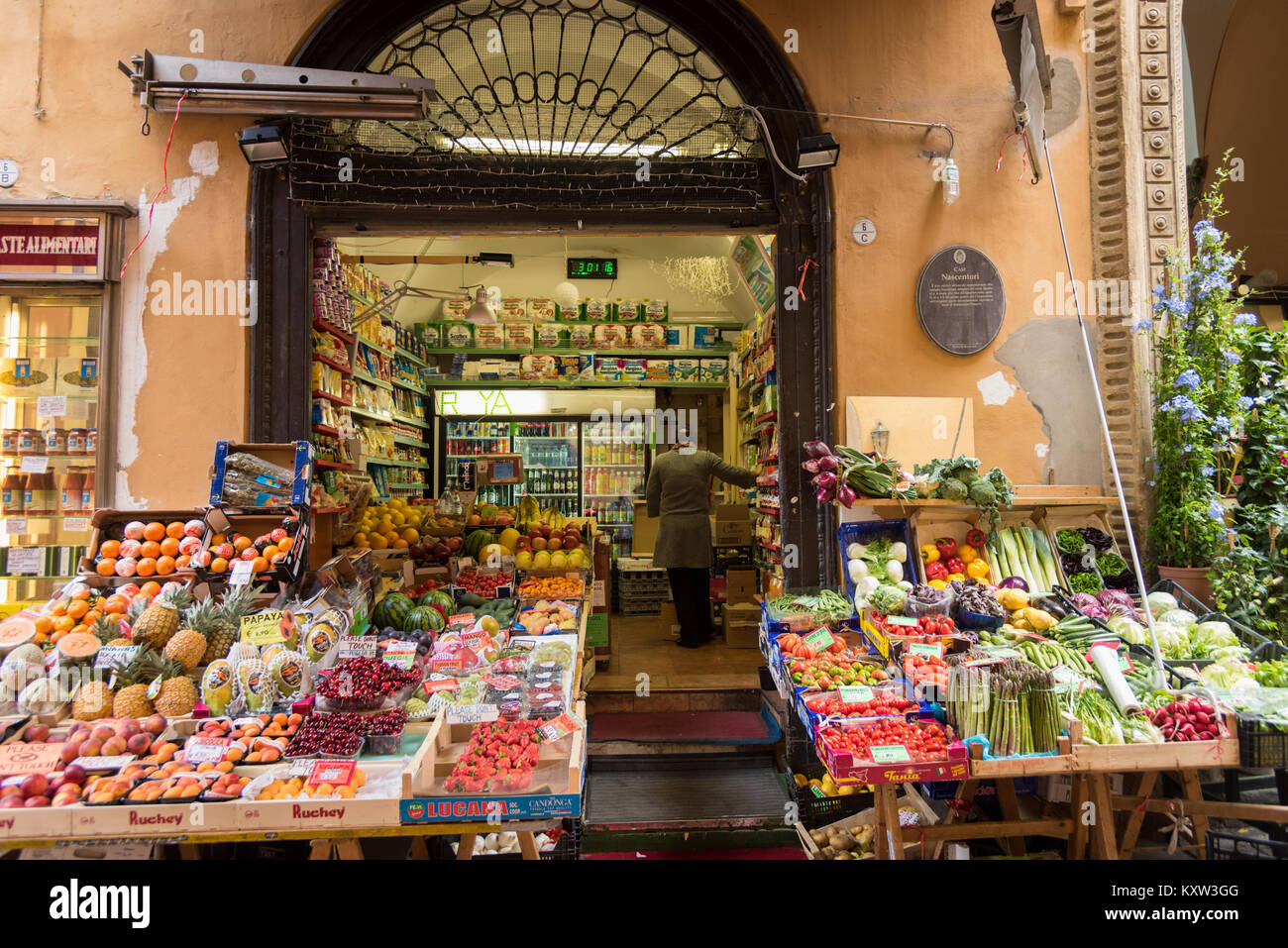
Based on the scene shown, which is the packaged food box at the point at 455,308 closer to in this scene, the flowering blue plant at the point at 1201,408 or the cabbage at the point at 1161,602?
the flowering blue plant at the point at 1201,408

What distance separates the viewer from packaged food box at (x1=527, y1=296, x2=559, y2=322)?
945cm

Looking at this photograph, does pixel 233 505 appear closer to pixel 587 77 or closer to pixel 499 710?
pixel 499 710

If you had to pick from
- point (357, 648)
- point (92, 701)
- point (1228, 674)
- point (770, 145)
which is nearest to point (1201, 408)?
point (1228, 674)

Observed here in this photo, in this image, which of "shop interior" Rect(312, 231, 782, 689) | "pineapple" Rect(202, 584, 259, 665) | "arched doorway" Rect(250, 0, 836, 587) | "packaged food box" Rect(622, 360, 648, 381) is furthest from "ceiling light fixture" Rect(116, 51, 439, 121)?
"packaged food box" Rect(622, 360, 648, 381)

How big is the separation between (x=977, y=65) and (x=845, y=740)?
13.4 feet

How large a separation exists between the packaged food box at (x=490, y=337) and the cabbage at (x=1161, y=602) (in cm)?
770

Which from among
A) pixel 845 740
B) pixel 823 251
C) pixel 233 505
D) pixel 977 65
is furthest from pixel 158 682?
pixel 977 65

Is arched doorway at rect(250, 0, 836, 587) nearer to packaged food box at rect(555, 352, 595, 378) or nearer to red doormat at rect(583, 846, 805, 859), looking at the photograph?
red doormat at rect(583, 846, 805, 859)

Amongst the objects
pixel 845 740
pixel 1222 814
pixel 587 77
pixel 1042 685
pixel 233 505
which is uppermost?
pixel 587 77

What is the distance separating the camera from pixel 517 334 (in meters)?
9.45

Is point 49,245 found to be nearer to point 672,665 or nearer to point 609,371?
point 672,665

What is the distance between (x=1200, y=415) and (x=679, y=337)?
657 centimetres

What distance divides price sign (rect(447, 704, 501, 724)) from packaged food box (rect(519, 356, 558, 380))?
711 centimetres

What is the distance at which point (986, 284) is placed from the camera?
4.27m
